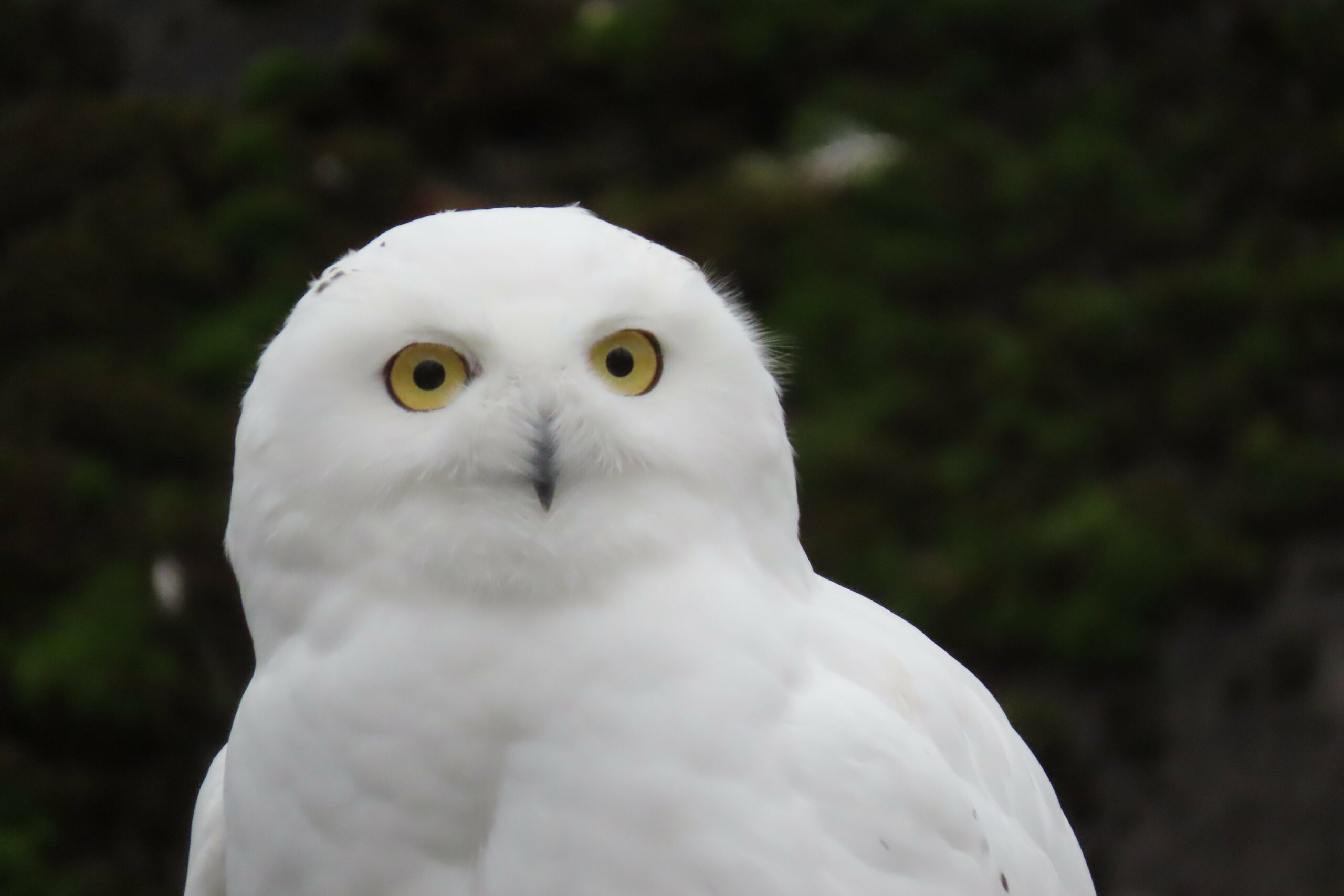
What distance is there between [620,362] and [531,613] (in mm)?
251

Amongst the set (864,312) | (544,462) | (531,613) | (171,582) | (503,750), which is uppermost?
(544,462)

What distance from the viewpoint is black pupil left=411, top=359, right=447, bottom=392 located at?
1215 millimetres

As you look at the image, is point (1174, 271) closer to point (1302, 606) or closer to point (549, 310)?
point (1302, 606)

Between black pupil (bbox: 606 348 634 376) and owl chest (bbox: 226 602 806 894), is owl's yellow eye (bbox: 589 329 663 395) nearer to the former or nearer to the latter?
black pupil (bbox: 606 348 634 376)

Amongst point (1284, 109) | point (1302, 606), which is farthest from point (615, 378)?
point (1284, 109)

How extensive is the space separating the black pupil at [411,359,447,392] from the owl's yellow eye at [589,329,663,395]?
139 millimetres

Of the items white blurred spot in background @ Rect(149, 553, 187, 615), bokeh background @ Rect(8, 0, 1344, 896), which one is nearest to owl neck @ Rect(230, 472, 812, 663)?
white blurred spot in background @ Rect(149, 553, 187, 615)

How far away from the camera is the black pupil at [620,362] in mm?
1242

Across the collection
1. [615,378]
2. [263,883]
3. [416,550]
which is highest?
[615,378]

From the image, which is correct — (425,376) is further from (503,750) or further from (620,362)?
(503,750)

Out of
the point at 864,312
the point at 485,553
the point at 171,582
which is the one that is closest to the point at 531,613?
the point at 485,553

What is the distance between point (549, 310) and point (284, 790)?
52 cm

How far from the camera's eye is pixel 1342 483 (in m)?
3.76

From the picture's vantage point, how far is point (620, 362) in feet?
4.09
